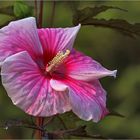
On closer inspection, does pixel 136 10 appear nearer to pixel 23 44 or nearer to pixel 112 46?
pixel 112 46


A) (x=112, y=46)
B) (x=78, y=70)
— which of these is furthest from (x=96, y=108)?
(x=112, y=46)

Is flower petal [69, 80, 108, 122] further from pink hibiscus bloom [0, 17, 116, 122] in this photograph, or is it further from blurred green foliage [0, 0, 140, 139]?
blurred green foliage [0, 0, 140, 139]

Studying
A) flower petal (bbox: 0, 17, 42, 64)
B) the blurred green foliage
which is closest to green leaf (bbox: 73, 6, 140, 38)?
flower petal (bbox: 0, 17, 42, 64)

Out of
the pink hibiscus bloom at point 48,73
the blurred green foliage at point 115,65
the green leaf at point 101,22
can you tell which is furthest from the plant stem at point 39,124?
the blurred green foliage at point 115,65

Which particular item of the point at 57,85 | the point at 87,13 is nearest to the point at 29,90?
the point at 57,85

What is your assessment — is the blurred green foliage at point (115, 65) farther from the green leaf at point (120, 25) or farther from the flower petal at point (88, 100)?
the flower petal at point (88, 100)

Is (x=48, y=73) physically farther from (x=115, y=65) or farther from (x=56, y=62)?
(x=115, y=65)

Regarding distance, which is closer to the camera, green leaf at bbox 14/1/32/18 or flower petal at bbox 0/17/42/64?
flower petal at bbox 0/17/42/64
